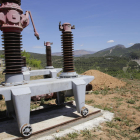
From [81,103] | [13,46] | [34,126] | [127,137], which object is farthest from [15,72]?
[127,137]

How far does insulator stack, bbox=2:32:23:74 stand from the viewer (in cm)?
464

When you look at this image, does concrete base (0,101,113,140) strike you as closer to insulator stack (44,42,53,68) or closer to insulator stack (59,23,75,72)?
insulator stack (59,23,75,72)

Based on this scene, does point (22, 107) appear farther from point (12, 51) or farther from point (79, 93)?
point (79, 93)

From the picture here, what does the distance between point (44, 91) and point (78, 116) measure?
1840 mm

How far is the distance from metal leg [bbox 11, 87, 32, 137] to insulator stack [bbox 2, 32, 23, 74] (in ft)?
2.70

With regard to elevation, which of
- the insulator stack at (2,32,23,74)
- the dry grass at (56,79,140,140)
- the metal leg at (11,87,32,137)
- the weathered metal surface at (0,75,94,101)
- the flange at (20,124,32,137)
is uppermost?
the insulator stack at (2,32,23,74)

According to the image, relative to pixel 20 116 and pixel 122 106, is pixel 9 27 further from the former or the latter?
pixel 122 106

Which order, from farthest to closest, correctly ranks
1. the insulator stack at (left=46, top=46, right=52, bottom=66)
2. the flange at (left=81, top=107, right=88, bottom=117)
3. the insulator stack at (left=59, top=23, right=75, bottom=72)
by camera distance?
the insulator stack at (left=46, top=46, right=52, bottom=66)
the insulator stack at (left=59, top=23, right=75, bottom=72)
the flange at (left=81, top=107, right=88, bottom=117)

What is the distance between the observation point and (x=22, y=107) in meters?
4.23

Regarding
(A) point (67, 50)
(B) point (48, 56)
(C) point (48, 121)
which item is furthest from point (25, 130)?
(B) point (48, 56)

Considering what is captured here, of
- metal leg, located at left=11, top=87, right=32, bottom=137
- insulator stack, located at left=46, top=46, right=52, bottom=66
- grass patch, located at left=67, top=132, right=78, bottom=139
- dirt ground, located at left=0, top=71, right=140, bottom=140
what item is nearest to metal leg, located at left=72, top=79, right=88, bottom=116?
dirt ground, located at left=0, top=71, right=140, bottom=140

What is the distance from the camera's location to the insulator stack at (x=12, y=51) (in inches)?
183

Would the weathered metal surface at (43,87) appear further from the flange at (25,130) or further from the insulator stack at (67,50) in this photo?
the flange at (25,130)

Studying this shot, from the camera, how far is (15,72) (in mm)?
4727
